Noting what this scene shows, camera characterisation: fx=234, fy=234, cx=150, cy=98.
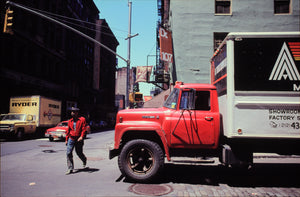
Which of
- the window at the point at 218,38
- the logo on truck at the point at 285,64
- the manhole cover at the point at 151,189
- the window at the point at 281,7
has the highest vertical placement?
the window at the point at 281,7

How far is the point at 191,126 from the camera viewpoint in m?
6.06

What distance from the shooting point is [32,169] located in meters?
7.88

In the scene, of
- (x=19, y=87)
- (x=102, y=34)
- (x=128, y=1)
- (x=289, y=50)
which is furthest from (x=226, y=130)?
(x=102, y=34)

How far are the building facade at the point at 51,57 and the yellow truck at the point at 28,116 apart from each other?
4428mm

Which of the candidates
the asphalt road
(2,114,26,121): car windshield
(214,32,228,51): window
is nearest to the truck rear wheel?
(2,114,26,121): car windshield

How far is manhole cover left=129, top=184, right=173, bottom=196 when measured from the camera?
5312mm

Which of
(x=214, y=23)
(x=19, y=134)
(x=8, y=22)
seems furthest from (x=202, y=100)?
(x=19, y=134)

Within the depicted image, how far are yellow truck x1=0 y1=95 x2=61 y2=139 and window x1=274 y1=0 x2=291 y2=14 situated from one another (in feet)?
67.2

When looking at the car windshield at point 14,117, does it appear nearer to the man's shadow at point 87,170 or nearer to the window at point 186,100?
the man's shadow at point 87,170

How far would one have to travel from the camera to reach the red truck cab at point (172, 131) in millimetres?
6004

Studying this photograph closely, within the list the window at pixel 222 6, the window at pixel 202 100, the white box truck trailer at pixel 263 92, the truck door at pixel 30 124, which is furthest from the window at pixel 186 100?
the truck door at pixel 30 124

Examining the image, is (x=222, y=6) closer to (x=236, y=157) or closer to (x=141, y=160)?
(x=236, y=157)

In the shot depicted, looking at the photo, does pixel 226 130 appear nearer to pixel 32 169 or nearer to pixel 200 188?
pixel 200 188

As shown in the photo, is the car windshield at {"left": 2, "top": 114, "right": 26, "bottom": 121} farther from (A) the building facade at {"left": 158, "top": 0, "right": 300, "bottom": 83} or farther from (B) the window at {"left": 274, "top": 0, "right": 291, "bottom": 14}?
(B) the window at {"left": 274, "top": 0, "right": 291, "bottom": 14}
